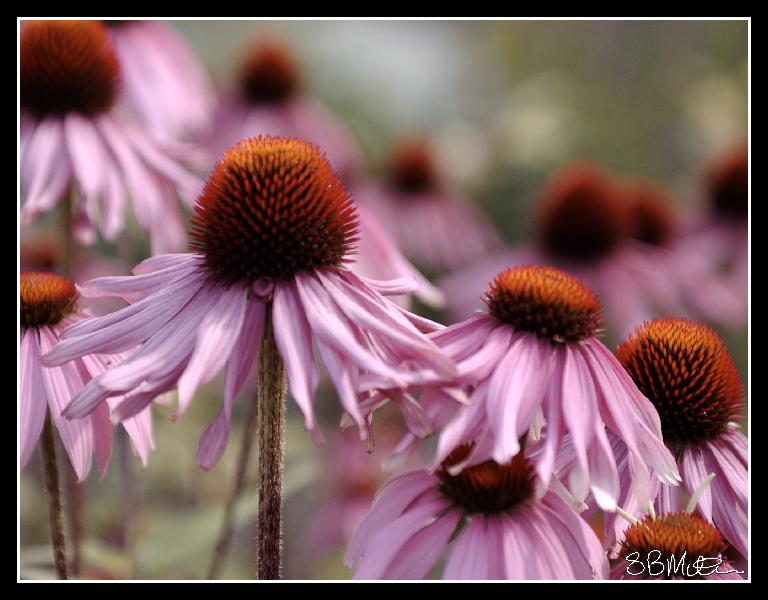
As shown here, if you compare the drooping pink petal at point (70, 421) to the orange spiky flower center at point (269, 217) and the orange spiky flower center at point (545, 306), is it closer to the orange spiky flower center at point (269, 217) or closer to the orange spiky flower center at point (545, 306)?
the orange spiky flower center at point (269, 217)

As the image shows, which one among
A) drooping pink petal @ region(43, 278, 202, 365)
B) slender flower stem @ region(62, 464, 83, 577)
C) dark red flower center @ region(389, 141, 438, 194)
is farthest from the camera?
dark red flower center @ region(389, 141, 438, 194)

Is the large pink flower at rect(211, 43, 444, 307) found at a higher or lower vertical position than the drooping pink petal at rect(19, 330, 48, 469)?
higher

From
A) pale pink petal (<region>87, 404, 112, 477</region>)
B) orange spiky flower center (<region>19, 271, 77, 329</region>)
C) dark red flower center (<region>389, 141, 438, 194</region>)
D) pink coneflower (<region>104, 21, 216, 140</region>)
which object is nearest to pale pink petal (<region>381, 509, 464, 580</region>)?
pale pink petal (<region>87, 404, 112, 477</region>)

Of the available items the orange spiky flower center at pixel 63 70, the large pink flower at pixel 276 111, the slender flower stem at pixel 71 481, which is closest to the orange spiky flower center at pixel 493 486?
the slender flower stem at pixel 71 481

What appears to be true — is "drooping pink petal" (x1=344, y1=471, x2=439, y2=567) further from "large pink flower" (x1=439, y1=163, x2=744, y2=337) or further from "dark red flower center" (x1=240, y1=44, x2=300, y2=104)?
"dark red flower center" (x1=240, y1=44, x2=300, y2=104)

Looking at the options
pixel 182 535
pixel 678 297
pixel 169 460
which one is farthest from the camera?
pixel 678 297

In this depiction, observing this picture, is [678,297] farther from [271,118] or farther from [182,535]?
[182,535]
